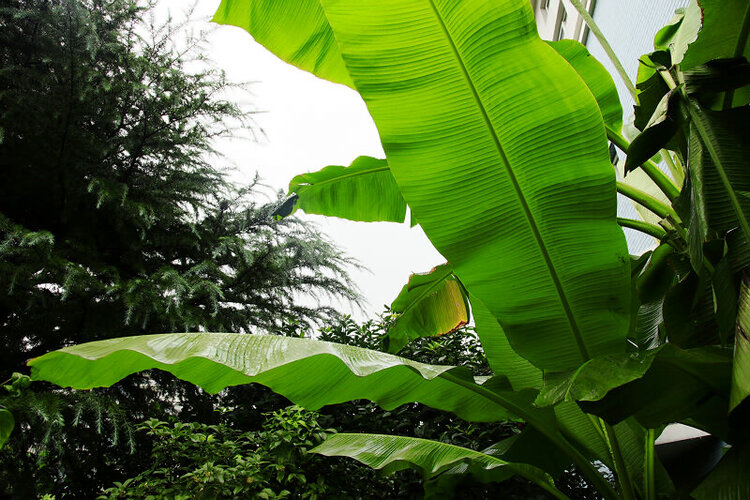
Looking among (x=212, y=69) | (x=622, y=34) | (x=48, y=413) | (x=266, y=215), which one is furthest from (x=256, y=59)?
(x=48, y=413)

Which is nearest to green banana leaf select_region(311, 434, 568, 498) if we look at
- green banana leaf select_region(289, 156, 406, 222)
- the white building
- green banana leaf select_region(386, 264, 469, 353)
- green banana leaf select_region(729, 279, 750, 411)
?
green banana leaf select_region(386, 264, 469, 353)

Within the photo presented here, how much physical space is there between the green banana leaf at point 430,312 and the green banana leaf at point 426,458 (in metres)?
0.39

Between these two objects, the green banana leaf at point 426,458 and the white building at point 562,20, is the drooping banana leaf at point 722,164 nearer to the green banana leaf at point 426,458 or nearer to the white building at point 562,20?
the green banana leaf at point 426,458

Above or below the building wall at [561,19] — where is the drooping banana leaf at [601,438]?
below

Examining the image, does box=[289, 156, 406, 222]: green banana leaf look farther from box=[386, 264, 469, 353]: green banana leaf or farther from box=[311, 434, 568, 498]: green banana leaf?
box=[311, 434, 568, 498]: green banana leaf

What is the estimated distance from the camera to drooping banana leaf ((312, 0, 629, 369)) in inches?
29.6

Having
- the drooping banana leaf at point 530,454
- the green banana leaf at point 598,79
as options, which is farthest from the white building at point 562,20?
the drooping banana leaf at point 530,454

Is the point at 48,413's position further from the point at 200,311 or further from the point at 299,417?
the point at 299,417

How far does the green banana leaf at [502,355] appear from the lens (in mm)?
1082

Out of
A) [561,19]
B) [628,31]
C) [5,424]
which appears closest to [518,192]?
[5,424]

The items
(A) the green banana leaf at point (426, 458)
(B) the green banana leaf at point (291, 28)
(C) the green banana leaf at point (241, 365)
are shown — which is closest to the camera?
(C) the green banana leaf at point (241, 365)

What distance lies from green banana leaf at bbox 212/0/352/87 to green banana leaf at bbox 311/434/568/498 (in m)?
0.97

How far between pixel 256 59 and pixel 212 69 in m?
0.58

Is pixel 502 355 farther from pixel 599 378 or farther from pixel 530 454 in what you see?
pixel 599 378
